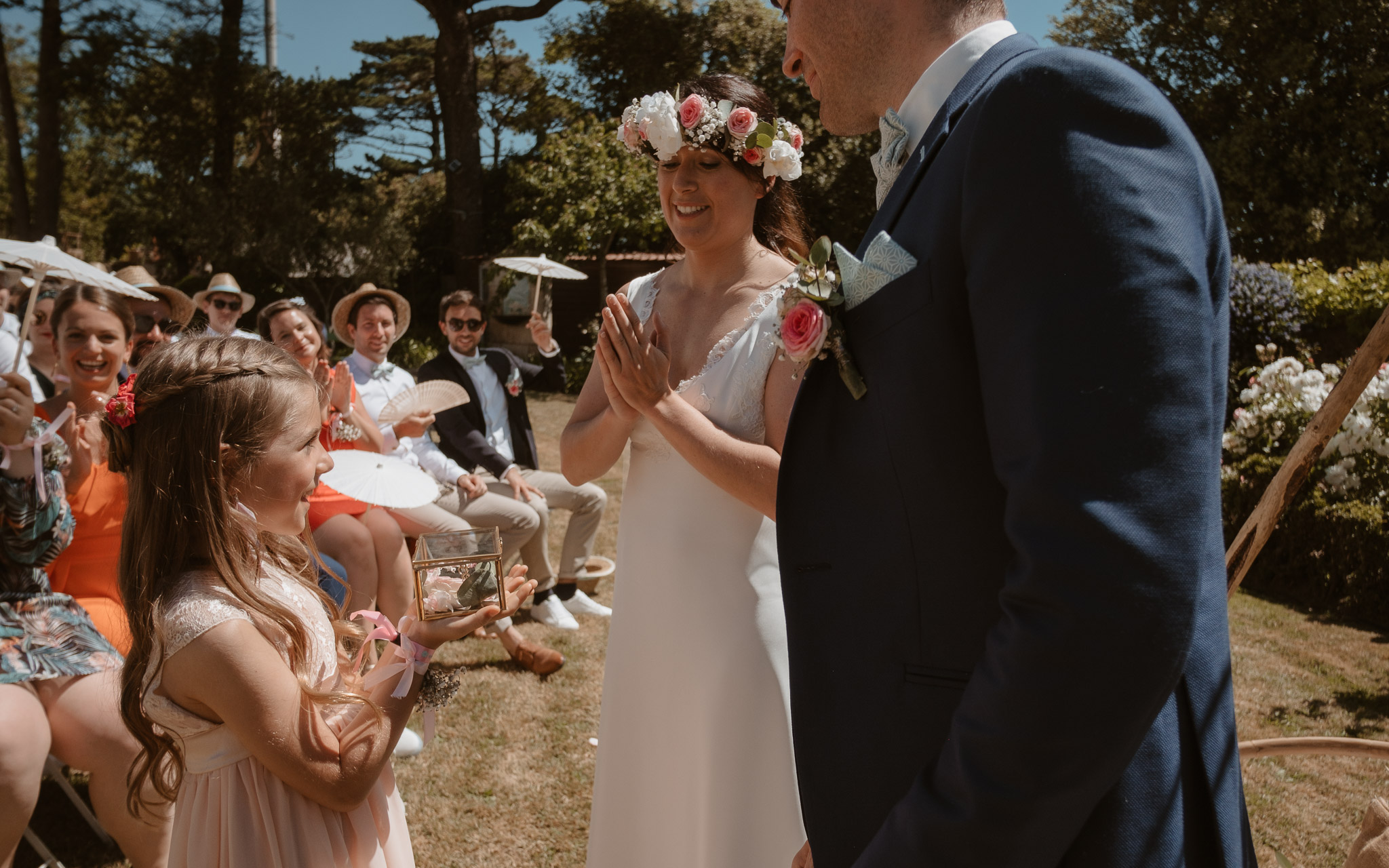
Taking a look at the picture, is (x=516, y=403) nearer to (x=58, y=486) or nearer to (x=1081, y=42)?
(x=58, y=486)

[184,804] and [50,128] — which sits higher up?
[50,128]

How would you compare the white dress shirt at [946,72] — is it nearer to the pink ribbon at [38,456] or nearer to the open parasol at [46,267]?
the pink ribbon at [38,456]

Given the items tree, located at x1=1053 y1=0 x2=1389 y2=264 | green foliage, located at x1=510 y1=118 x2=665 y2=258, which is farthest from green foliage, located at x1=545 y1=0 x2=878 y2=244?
tree, located at x1=1053 y1=0 x2=1389 y2=264

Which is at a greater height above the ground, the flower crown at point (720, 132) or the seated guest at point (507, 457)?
the flower crown at point (720, 132)

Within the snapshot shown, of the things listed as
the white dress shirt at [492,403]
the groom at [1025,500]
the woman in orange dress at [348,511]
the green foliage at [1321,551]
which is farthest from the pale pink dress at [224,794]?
the green foliage at [1321,551]

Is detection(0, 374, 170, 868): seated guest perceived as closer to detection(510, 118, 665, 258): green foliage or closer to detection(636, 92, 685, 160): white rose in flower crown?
detection(636, 92, 685, 160): white rose in flower crown

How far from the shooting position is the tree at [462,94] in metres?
22.7

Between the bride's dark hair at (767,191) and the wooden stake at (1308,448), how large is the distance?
130 centimetres

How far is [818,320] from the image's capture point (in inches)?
43.5

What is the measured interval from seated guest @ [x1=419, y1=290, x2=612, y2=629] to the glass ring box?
4.04 metres

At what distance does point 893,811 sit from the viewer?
0.96 meters

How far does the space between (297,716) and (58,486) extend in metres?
2.05

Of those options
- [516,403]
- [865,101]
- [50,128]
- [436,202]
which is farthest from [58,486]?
[436,202]

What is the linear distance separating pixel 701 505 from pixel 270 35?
27299 millimetres
